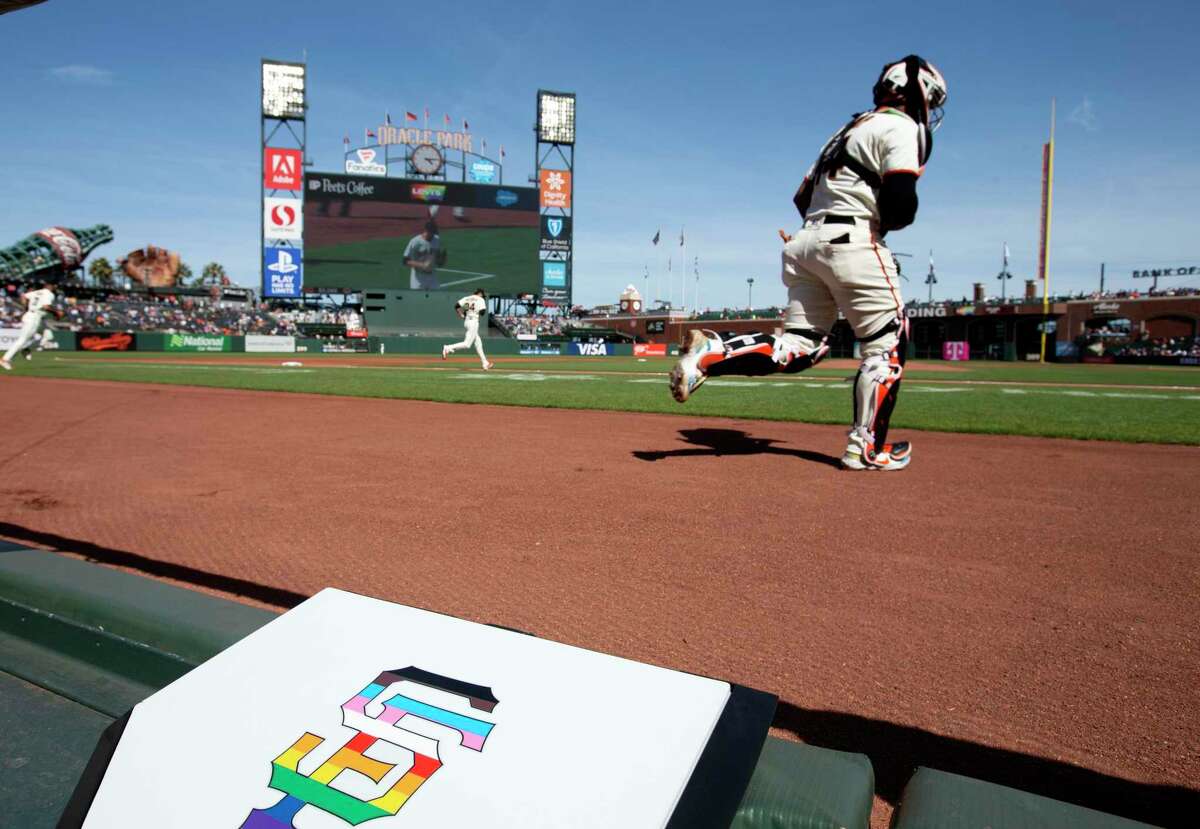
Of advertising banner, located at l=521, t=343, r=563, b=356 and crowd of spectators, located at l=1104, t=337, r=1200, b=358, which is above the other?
crowd of spectators, located at l=1104, t=337, r=1200, b=358

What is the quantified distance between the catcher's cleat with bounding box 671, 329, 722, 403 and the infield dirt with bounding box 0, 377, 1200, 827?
A: 1.43ft

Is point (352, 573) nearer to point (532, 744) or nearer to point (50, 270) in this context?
point (532, 744)

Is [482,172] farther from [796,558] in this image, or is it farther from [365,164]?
[796,558]

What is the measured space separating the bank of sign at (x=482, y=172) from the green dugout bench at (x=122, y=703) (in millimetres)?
50590

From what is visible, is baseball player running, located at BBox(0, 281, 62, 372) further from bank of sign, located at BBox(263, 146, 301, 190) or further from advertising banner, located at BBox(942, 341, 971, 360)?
advertising banner, located at BBox(942, 341, 971, 360)

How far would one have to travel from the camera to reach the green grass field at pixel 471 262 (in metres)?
45.0

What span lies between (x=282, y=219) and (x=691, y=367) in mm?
46993

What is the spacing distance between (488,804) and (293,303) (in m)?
59.2

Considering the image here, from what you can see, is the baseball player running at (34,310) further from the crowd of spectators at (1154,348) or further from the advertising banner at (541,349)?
the crowd of spectators at (1154,348)

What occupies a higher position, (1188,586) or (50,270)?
(50,270)

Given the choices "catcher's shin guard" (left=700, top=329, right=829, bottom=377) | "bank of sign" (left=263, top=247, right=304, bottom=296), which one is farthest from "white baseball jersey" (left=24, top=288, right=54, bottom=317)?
"bank of sign" (left=263, top=247, right=304, bottom=296)

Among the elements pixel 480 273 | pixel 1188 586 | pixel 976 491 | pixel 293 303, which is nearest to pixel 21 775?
pixel 1188 586

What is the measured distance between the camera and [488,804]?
680mm

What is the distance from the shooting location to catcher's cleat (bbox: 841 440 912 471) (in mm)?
3699
